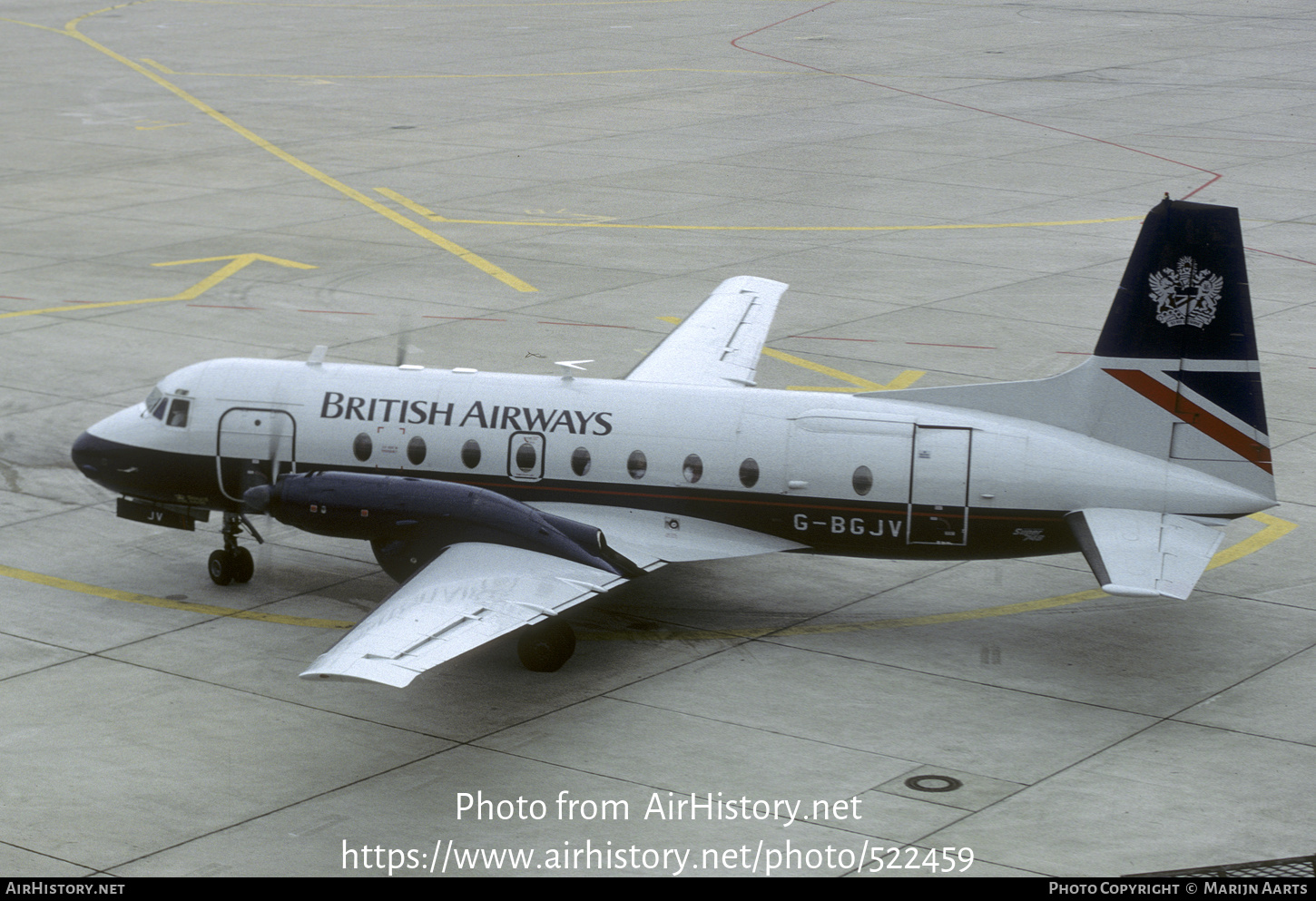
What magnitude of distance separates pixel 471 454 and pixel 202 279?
64.7 ft

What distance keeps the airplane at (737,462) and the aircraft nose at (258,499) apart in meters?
0.03

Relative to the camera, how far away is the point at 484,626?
18391 mm

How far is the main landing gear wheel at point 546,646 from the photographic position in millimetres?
20250

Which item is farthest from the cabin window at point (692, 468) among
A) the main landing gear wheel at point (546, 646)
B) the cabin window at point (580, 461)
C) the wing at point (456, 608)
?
the main landing gear wheel at point (546, 646)

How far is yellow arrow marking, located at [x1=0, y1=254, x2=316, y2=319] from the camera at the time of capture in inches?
1459

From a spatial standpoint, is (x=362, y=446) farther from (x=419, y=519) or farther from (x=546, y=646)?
(x=546, y=646)

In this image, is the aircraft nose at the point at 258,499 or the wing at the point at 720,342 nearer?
the aircraft nose at the point at 258,499

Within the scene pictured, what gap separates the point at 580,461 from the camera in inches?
864

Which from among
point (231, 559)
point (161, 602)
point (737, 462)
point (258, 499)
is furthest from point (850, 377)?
Answer: point (161, 602)

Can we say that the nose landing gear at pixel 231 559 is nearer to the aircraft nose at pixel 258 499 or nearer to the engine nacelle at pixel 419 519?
the aircraft nose at pixel 258 499

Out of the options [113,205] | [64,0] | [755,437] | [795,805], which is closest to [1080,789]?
[795,805]

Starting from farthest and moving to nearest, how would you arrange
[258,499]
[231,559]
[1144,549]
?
[231,559], [258,499], [1144,549]

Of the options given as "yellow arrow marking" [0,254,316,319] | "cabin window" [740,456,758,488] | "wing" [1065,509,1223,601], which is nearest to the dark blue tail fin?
"wing" [1065,509,1223,601]
